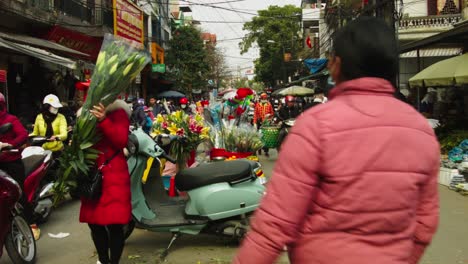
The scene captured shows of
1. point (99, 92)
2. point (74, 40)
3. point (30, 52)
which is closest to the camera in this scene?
point (99, 92)

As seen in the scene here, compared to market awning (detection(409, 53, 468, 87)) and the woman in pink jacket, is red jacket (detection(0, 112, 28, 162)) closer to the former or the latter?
the woman in pink jacket

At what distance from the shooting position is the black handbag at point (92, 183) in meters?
3.80

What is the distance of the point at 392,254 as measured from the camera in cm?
155

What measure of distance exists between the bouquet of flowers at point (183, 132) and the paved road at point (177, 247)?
1.33 m

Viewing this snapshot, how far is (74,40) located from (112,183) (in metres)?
13.7

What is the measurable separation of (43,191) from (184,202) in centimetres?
177

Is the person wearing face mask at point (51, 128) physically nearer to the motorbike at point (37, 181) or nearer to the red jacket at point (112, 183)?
the motorbike at point (37, 181)

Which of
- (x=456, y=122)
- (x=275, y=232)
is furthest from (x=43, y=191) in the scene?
(x=456, y=122)

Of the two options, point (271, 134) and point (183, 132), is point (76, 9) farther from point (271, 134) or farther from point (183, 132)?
point (183, 132)

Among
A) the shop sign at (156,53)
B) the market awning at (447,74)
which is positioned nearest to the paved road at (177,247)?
the market awning at (447,74)

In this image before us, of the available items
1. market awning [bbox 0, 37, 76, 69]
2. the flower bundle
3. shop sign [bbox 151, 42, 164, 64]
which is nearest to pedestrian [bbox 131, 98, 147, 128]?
market awning [bbox 0, 37, 76, 69]

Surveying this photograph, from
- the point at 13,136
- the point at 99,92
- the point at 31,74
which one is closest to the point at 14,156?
the point at 13,136

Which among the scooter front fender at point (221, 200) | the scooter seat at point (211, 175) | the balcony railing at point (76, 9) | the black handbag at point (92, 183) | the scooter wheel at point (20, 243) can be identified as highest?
the balcony railing at point (76, 9)

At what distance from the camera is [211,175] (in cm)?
495
